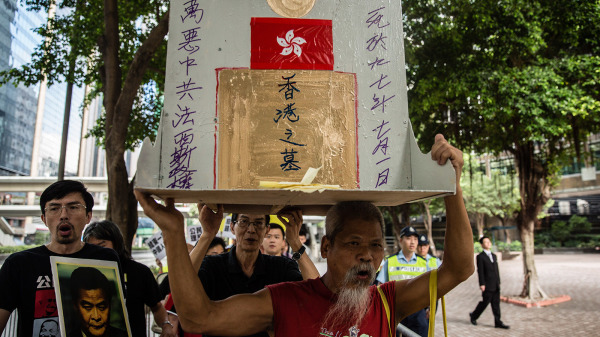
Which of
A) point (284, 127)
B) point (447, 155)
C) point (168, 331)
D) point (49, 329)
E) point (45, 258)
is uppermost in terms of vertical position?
point (284, 127)

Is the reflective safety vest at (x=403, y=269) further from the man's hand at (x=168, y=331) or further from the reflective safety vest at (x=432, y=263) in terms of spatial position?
the man's hand at (x=168, y=331)

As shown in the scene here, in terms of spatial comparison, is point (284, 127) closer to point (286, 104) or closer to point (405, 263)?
point (286, 104)

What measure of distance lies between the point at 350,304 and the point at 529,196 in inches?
471

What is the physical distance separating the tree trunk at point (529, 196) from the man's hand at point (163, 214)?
11.9 m

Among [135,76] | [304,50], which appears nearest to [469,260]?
[304,50]

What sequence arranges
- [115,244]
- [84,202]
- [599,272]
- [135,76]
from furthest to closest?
1. [599,272]
2. [135,76]
3. [115,244]
4. [84,202]

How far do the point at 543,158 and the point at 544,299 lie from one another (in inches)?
160

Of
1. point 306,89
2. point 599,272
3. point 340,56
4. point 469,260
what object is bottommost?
point 599,272

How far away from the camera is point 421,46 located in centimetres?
1036

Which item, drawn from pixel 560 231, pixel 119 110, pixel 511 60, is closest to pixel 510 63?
pixel 511 60

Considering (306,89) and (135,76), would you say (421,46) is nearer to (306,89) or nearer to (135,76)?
(135,76)

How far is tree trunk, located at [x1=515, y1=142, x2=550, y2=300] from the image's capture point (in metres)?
11.6

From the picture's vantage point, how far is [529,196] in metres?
11.8

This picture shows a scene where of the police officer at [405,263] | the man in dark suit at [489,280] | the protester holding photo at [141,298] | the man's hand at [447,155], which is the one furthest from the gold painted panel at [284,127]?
the man in dark suit at [489,280]
